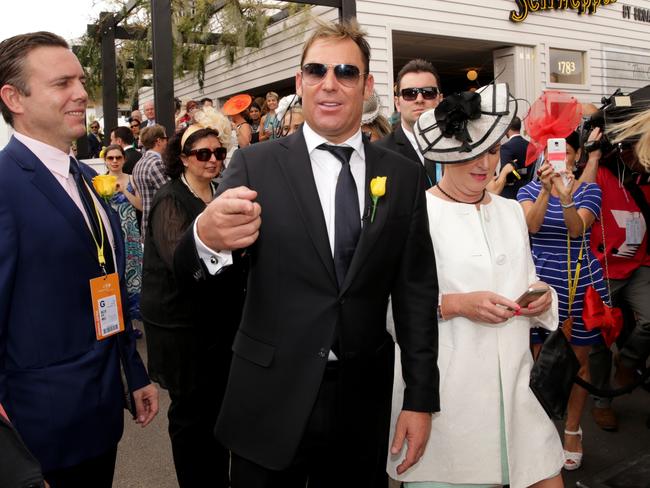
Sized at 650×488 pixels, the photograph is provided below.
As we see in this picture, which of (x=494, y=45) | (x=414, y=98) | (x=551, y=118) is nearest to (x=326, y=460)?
(x=551, y=118)

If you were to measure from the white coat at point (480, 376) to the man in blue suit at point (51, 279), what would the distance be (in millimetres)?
1060

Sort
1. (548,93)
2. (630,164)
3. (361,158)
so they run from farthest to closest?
(630,164), (548,93), (361,158)

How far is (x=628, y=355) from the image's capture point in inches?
165

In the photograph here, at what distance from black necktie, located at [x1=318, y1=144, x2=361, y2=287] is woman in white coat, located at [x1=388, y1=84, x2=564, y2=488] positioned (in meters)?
0.55

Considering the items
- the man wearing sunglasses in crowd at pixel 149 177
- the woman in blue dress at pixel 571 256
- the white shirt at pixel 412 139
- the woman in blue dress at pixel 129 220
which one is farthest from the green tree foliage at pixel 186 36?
the woman in blue dress at pixel 571 256

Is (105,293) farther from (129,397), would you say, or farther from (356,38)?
(356,38)

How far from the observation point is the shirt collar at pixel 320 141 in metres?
1.96

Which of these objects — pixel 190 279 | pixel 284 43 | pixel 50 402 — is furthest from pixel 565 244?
pixel 284 43

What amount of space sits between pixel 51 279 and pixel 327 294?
0.85 m

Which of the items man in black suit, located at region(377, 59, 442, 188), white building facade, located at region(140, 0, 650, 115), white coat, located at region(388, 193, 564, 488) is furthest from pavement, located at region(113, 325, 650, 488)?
white building facade, located at region(140, 0, 650, 115)

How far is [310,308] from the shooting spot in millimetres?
1832

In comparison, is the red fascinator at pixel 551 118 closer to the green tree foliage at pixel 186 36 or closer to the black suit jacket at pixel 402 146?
the black suit jacket at pixel 402 146

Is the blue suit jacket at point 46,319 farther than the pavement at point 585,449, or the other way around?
the pavement at point 585,449

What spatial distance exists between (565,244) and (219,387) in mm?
2231
